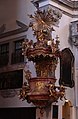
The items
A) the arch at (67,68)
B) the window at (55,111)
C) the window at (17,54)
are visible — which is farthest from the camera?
the window at (17,54)

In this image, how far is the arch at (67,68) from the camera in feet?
30.5

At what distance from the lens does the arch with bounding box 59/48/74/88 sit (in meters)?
9.30

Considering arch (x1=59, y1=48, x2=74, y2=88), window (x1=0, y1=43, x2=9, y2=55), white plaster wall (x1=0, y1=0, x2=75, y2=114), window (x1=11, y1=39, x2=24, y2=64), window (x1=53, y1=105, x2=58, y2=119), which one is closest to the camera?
window (x1=53, y1=105, x2=58, y2=119)

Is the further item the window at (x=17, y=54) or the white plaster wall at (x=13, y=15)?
the window at (x=17, y=54)

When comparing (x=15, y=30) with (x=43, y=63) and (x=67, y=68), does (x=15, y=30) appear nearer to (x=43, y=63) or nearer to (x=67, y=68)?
(x=67, y=68)

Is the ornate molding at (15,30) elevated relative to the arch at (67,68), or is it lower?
elevated

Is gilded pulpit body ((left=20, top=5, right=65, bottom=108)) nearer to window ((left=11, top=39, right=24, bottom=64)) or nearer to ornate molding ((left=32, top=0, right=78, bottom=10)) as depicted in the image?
ornate molding ((left=32, top=0, right=78, bottom=10))

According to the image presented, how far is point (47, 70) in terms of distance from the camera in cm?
823

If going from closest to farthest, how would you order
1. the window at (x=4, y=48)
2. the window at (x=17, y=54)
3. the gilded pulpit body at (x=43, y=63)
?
the gilded pulpit body at (x=43, y=63) → the window at (x=17, y=54) → the window at (x=4, y=48)

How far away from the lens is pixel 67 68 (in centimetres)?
952

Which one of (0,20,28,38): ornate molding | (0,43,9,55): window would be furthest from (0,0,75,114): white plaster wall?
(0,43,9,55): window

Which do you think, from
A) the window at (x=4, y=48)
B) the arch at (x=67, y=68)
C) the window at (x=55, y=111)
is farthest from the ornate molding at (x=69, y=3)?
the window at (x=55, y=111)

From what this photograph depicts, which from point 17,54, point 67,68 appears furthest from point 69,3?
point 17,54

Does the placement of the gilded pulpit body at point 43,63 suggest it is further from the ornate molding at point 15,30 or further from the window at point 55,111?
the ornate molding at point 15,30
